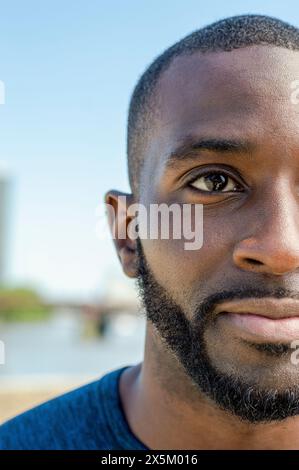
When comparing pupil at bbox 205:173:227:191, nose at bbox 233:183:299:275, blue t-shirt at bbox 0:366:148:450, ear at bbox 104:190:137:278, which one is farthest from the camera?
ear at bbox 104:190:137:278

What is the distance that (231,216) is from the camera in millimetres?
2314

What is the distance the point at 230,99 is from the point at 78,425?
158cm

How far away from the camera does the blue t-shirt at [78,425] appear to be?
2.67 meters

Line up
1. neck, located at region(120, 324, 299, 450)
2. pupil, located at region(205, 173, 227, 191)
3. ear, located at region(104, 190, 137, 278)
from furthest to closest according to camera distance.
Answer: ear, located at region(104, 190, 137, 278) → neck, located at region(120, 324, 299, 450) → pupil, located at region(205, 173, 227, 191)

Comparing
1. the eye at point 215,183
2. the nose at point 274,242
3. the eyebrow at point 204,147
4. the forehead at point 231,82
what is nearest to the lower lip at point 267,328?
the nose at point 274,242

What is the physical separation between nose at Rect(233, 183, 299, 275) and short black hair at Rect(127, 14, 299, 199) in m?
0.81

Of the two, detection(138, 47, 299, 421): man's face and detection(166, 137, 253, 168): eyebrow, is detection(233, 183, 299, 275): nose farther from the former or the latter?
detection(166, 137, 253, 168): eyebrow

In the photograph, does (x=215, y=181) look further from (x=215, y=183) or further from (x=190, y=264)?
(x=190, y=264)

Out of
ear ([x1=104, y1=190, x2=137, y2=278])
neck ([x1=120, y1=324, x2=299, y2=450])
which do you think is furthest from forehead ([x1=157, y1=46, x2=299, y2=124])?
neck ([x1=120, y1=324, x2=299, y2=450])

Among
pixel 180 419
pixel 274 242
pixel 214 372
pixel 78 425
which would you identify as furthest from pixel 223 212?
Answer: pixel 78 425

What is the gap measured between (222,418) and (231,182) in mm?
999

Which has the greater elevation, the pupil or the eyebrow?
the eyebrow

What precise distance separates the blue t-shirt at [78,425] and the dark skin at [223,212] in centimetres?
8

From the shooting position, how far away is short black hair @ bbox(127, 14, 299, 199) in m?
2.65
